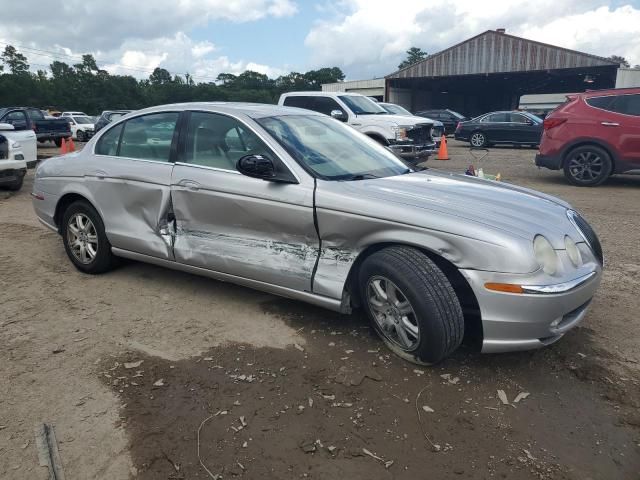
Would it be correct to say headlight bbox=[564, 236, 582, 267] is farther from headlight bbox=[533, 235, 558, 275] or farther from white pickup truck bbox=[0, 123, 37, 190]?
white pickup truck bbox=[0, 123, 37, 190]

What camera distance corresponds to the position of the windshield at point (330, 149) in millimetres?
3766

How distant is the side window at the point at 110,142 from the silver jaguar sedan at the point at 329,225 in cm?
2

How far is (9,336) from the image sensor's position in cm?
373

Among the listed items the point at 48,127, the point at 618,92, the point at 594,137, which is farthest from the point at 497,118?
the point at 48,127

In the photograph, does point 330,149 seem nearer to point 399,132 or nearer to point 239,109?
point 239,109

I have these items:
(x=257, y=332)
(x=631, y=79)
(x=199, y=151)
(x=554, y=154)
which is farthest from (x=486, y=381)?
(x=631, y=79)

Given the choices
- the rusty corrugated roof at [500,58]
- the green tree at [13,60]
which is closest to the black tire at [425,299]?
the rusty corrugated roof at [500,58]

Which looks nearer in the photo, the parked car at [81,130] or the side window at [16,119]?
the side window at [16,119]

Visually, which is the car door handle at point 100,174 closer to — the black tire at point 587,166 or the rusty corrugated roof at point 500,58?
the black tire at point 587,166

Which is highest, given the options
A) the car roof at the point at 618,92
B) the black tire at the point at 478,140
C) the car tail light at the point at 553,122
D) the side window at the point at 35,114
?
the car roof at the point at 618,92

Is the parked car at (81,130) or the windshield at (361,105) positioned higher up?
the windshield at (361,105)

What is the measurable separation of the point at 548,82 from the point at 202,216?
42.7 m

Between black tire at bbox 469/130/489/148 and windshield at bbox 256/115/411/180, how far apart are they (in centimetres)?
1697

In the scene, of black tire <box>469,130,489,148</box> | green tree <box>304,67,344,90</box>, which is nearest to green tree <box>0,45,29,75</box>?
green tree <box>304,67,344,90</box>
